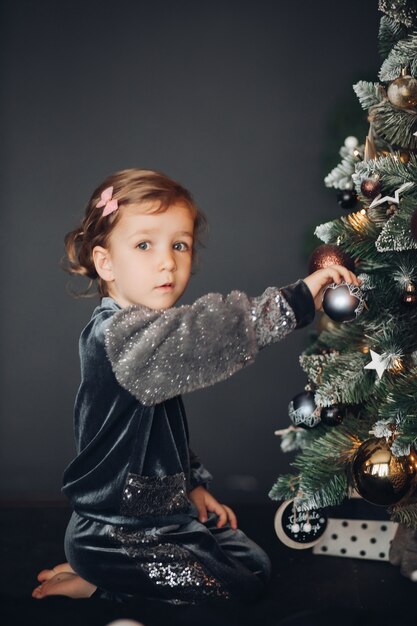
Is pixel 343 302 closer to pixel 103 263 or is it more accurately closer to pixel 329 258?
pixel 329 258

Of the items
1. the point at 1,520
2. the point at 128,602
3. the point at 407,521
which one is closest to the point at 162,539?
the point at 128,602

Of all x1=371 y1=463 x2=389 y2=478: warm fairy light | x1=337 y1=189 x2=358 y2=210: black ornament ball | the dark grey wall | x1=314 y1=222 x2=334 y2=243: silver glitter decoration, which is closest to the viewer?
x1=371 y1=463 x2=389 y2=478: warm fairy light

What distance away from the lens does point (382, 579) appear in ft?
4.24

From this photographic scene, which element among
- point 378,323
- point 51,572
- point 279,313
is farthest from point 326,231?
point 51,572

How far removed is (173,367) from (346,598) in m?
0.52

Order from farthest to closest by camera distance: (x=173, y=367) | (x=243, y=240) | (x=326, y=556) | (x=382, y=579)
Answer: (x=243, y=240)
(x=326, y=556)
(x=382, y=579)
(x=173, y=367)

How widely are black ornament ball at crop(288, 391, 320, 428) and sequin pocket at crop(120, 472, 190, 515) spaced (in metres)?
0.27

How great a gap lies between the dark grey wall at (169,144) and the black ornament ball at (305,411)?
41 cm

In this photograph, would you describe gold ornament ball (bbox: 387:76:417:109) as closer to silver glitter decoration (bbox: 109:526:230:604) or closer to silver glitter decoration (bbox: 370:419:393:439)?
silver glitter decoration (bbox: 370:419:393:439)

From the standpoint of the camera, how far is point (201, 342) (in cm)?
101

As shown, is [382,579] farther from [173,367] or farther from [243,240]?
[243,240]

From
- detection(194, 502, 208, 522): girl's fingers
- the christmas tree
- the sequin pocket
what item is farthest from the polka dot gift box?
the sequin pocket

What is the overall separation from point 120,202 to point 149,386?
11.4 inches

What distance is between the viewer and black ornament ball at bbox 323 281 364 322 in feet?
3.35
